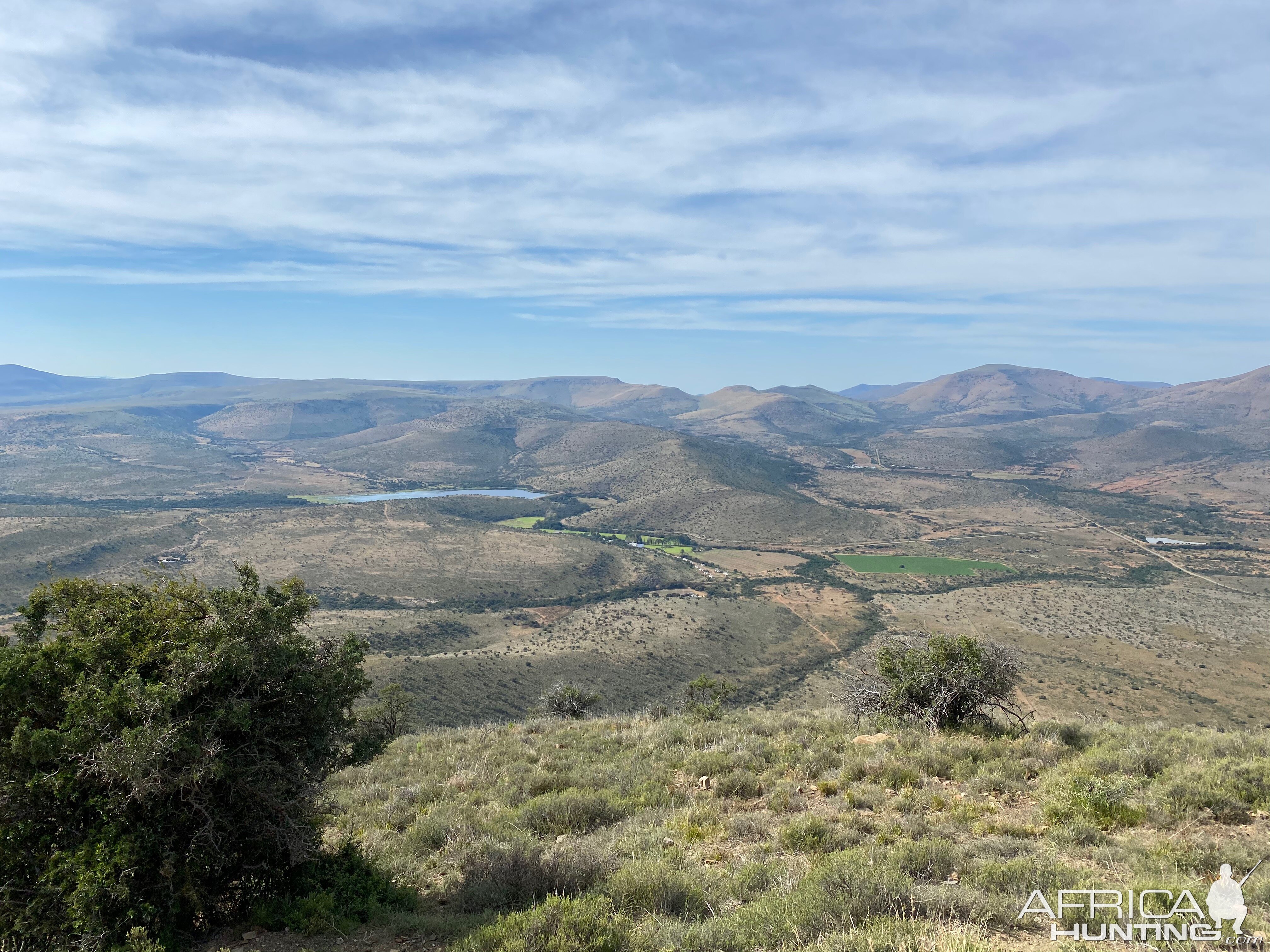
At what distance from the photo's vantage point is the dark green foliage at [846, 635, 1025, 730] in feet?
45.8

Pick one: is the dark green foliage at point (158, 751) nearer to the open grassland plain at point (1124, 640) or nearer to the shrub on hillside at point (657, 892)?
the shrub on hillside at point (657, 892)

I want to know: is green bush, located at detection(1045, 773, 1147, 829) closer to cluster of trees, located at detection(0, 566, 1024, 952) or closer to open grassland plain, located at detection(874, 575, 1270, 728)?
cluster of trees, located at detection(0, 566, 1024, 952)

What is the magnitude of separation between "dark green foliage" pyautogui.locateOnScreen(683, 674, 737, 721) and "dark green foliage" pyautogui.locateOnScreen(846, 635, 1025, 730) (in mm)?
4385

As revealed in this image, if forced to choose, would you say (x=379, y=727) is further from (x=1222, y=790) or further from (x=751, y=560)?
(x=751, y=560)

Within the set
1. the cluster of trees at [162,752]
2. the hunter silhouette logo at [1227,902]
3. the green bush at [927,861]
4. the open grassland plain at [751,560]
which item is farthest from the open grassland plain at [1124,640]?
the cluster of trees at [162,752]

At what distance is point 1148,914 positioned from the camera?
5.50m

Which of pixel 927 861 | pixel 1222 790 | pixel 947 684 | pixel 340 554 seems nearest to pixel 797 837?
pixel 927 861

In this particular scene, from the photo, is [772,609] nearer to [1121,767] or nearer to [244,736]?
[1121,767]

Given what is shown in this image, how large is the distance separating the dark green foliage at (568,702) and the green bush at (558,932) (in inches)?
789

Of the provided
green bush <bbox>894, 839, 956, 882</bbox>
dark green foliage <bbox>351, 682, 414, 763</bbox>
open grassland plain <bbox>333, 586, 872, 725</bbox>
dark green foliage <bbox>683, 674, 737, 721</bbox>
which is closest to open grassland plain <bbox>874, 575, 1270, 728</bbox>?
open grassland plain <bbox>333, 586, 872, 725</bbox>

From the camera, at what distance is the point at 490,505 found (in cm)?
15188

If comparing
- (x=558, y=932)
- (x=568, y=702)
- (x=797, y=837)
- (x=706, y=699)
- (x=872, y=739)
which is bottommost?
(x=706, y=699)

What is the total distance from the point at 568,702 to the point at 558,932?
2181 cm

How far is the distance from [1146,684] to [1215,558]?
77.7m
